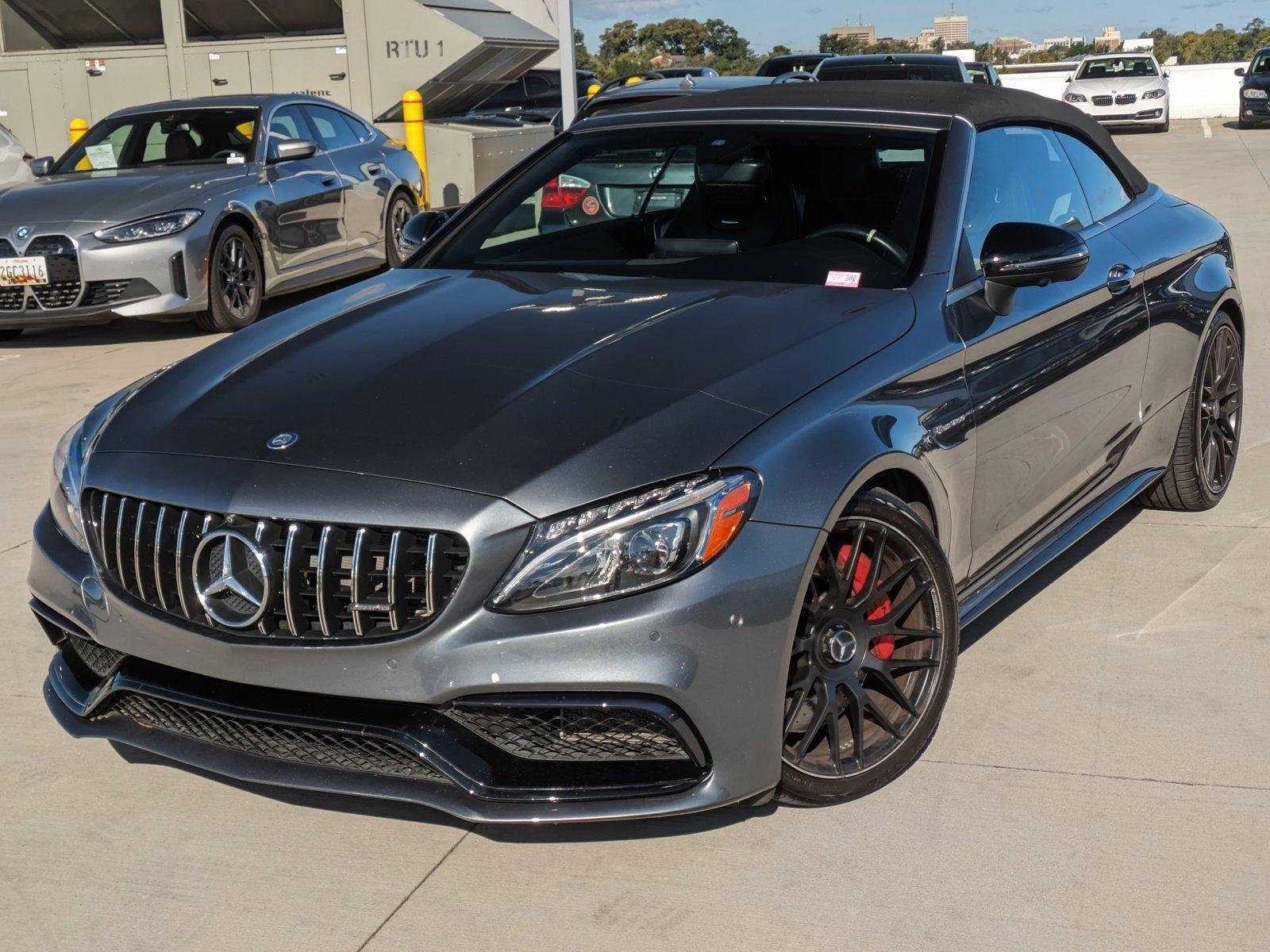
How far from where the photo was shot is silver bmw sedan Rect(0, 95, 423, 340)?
28.5 ft

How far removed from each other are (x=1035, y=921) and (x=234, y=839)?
162cm

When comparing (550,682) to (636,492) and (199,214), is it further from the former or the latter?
(199,214)

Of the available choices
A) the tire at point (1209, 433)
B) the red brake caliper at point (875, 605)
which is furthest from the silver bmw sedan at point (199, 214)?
the red brake caliper at point (875, 605)

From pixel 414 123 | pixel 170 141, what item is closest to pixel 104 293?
pixel 170 141

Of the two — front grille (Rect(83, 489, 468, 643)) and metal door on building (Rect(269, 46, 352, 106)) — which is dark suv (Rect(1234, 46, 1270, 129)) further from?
front grille (Rect(83, 489, 468, 643))

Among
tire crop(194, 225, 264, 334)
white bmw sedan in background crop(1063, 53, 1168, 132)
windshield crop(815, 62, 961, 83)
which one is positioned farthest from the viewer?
white bmw sedan in background crop(1063, 53, 1168, 132)

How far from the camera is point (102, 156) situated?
9.97 m

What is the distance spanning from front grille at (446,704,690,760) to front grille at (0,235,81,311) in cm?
680

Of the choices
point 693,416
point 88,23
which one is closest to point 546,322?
point 693,416

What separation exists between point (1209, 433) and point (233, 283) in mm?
6244

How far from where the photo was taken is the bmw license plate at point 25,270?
8.65 metres

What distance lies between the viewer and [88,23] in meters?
16.9

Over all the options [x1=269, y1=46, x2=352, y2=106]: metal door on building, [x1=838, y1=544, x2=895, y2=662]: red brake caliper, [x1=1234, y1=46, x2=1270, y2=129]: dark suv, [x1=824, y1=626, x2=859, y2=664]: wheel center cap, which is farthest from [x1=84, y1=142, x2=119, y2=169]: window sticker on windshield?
[x1=1234, y1=46, x2=1270, y2=129]: dark suv

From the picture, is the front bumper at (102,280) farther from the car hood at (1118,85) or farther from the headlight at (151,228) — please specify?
the car hood at (1118,85)
